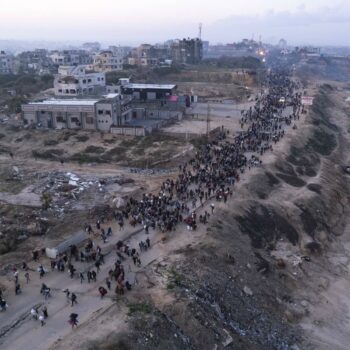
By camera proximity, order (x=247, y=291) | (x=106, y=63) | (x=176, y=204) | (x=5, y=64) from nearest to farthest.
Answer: (x=247, y=291), (x=176, y=204), (x=106, y=63), (x=5, y=64)

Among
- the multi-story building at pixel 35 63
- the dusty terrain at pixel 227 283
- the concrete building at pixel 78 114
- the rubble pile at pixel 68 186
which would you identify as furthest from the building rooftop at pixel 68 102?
the multi-story building at pixel 35 63

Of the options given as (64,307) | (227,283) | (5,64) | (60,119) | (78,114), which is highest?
(78,114)

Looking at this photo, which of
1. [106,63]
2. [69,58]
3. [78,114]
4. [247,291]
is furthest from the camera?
[69,58]

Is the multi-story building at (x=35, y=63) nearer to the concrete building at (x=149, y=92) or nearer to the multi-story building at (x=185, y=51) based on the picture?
the multi-story building at (x=185, y=51)

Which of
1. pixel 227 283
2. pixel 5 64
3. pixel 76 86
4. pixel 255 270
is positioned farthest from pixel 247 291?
pixel 5 64

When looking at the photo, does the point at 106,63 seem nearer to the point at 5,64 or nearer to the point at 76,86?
the point at 76,86

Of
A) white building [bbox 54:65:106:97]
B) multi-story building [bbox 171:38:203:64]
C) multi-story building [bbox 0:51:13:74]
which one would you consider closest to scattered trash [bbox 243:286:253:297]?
white building [bbox 54:65:106:97]
